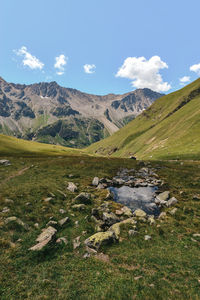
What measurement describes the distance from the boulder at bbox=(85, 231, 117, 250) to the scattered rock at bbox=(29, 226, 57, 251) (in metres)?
3.90

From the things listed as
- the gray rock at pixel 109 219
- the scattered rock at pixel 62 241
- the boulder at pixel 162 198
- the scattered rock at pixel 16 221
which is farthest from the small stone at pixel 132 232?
the boulder at pixel 162 198

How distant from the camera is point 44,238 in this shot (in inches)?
627

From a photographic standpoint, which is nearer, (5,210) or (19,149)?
(5,210)

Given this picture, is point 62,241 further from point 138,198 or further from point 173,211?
point 138,198

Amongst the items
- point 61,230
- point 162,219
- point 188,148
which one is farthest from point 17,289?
point 188,148

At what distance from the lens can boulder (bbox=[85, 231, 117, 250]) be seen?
16062mm

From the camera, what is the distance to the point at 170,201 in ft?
94.0

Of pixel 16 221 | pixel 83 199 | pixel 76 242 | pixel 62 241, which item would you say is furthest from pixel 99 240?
pixel 83 199

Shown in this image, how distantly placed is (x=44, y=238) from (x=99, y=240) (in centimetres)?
591

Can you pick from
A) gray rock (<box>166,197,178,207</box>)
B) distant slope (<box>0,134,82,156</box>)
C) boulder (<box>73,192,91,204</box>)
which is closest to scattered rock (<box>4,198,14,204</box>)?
boulder (<box>73,192,91,204</box>)

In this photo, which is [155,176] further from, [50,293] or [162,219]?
[50,293]

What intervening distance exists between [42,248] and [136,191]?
2716 cm

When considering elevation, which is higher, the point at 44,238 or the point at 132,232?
the point at 44,238

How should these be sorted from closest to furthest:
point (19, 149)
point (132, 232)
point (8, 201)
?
point (132, 232) < point (8, 201) < point (19, 149)
